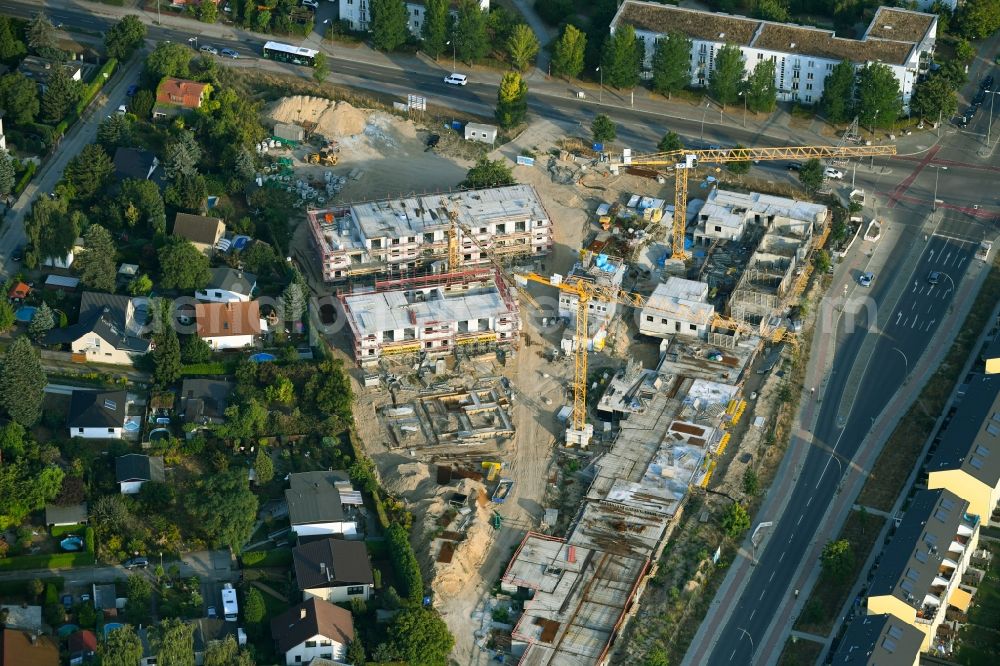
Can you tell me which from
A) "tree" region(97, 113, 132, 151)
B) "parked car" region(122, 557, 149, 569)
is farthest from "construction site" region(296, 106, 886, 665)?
"parked car" region(122, 557, 149, 569)

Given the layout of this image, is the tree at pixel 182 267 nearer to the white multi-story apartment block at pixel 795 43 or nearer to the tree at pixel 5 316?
the tree at pixel 5 316

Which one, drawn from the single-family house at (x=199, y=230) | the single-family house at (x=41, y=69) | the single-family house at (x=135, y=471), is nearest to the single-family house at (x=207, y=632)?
the single-family house at (x=135, y=471)

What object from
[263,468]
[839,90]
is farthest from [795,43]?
[263,468]

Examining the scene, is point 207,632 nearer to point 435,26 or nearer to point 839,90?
point 435,26

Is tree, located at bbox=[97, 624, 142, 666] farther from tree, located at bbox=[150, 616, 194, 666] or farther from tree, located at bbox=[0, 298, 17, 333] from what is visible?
tree, located at bbox=[0, 298, 17, 333]

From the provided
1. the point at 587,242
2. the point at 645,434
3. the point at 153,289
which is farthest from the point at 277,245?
the point at 645,434

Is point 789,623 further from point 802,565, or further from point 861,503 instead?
point 861,503
